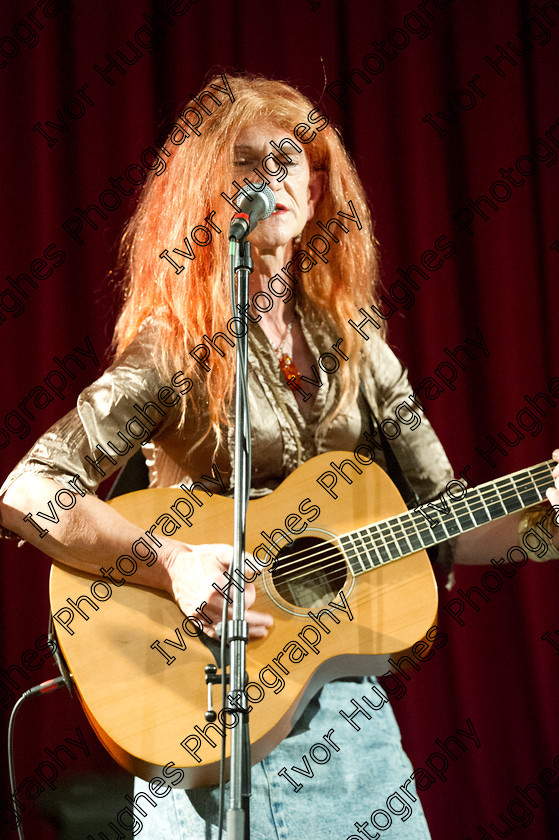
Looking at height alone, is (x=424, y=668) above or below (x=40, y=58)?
below

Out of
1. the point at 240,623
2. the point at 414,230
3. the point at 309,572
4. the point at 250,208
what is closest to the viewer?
the point at 240,623

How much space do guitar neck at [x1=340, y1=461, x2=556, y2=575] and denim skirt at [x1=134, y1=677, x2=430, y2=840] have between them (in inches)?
9.9

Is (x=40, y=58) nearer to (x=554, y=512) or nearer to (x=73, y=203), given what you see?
(x=73, y=203)

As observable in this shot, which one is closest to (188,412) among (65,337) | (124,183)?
(65,337)

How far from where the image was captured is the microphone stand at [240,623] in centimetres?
102

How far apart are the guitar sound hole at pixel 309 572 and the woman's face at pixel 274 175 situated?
2.11 feet

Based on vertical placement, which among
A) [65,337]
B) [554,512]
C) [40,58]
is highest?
[40,58]

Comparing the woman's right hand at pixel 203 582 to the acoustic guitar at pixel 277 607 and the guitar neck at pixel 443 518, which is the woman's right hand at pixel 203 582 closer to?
the acoustic guitar at pixel 277 607

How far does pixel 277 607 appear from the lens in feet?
4.93

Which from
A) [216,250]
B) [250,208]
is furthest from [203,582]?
[216,250]

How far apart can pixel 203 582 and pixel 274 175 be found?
0.86 metres

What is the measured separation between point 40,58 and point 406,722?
1.93 metres

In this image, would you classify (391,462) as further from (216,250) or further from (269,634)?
(216,250)

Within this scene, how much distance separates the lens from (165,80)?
228 cm
